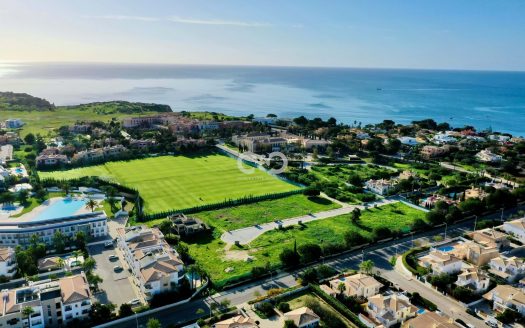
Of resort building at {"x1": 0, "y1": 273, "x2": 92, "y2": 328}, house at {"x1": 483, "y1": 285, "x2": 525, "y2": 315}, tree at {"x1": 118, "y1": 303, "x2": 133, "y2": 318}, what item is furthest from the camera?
house at {"x1": 483, "y1": 285, "x2": 525, "y2": 315}

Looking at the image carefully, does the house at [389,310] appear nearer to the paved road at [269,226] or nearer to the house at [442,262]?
the house at [442,262]

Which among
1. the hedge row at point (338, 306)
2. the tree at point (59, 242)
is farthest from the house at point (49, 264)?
the hedge row at point (338, 306)

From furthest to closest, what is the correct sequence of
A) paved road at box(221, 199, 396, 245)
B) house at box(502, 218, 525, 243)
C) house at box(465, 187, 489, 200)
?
house at box(465, 187, 489, 200)
paved road at box(221, 199, 396, 245)
house at box(502, 218, 525, 243)

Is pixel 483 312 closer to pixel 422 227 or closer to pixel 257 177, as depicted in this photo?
pixel 422 227

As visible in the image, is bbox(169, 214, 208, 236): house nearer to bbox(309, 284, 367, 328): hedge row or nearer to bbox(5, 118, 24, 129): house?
bbox(309, 284, 367, 328): hedge row

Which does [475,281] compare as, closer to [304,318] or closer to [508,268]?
[508,268]

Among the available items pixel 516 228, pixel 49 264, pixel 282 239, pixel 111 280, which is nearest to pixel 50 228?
pixel 49 264

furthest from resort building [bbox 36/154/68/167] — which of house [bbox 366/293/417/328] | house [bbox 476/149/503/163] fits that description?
house [bbox 476/149/503/163]
